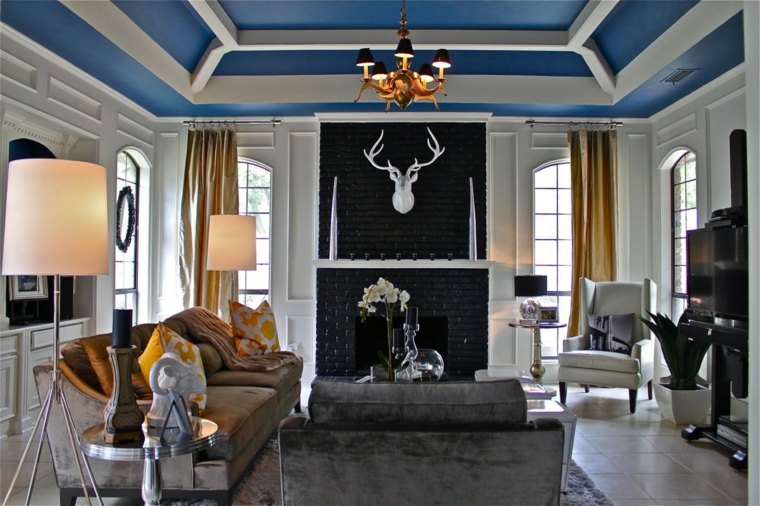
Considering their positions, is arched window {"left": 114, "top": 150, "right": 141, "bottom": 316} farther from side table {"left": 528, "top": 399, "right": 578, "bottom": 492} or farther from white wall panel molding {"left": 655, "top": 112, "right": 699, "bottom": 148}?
white wall panel molding {"left": 655, "top": 112, "right": 699, "bottom": 148}

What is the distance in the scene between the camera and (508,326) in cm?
612

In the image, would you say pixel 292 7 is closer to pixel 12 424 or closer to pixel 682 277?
pixel 12 424

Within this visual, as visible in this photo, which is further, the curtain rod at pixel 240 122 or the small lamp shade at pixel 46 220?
the curtain rod at pixel 240 122

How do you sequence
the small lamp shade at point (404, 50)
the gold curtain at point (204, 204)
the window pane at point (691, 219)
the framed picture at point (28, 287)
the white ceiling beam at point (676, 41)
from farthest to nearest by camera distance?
the gold curtain at point (204, 204)
the window pane at point (691, 219)
the framed picture at point (28, 287)
the white ceiling beam at point (676, 41)
the small lamp shade at point (404, 50)

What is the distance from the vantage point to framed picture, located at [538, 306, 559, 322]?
5477 millimetres

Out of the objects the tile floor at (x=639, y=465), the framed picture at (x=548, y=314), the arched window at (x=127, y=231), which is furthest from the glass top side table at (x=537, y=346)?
the arched window at (x=127, y=231)

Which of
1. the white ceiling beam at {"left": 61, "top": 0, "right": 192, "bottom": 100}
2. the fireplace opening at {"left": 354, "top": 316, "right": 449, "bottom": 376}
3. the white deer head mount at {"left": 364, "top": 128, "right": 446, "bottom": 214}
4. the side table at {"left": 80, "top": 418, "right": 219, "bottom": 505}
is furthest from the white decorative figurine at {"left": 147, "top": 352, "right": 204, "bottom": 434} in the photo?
the white deer head mount at {"left": 364, "top": 128, "right": 446, "bottom": 214}

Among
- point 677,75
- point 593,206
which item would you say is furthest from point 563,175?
point 677,75

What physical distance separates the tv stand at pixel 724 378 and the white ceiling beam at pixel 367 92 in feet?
8.51

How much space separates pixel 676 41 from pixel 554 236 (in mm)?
2440

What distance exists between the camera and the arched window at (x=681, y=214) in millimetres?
5500

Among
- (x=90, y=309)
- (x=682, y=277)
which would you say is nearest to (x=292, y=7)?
(x=90, y=309)

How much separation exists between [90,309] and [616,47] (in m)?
5.37

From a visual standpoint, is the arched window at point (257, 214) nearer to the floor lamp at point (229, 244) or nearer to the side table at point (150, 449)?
the floor lamp at point (229, 244)
